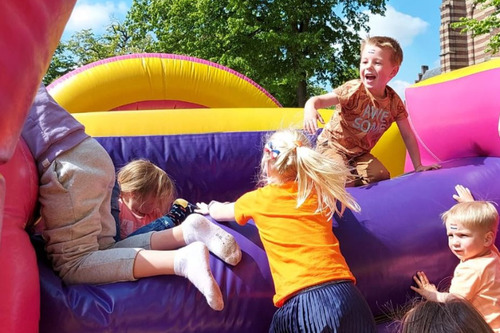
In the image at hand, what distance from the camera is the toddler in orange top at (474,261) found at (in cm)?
202

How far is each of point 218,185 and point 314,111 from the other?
2.10ft

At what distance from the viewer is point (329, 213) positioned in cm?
189

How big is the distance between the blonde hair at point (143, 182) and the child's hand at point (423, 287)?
1.11 m

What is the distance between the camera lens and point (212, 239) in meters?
1.83

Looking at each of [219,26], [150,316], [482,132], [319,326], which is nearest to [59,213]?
[150,316]

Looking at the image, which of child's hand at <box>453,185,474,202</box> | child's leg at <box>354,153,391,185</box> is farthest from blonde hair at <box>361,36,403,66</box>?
child's hand at <box>453,185,474,202</box>

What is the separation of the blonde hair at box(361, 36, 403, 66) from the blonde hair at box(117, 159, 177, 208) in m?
1.42

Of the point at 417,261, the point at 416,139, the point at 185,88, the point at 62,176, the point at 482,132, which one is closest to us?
the point at 62,176

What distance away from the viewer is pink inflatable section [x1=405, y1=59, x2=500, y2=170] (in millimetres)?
2699

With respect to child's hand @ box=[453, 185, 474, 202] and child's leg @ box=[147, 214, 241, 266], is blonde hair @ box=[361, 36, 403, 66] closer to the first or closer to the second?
child's hand @ box=[453, 185, 474, 202]

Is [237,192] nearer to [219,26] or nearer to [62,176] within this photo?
[62,176]

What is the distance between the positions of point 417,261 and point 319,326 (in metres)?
0.78

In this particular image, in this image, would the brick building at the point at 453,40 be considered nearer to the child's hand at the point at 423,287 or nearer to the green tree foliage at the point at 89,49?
the green tree foliage at the point at 89,49

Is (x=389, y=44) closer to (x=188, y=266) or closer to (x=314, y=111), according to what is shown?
(x=314, y=111)
